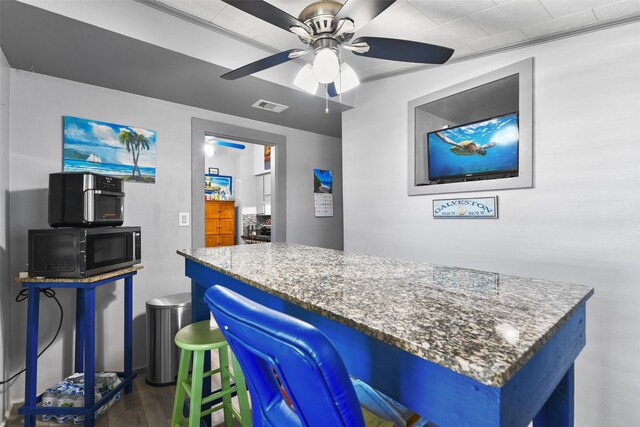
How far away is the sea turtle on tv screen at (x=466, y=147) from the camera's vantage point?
238 cm

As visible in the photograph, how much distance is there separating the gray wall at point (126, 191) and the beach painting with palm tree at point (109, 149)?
2.1 inches

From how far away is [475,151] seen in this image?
2434mm

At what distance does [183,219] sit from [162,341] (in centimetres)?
104

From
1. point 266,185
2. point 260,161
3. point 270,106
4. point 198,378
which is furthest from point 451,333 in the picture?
point 260,161

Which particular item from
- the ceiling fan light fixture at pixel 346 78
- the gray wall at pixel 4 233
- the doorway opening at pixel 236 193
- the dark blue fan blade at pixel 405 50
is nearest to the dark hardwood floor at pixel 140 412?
the gray wall at pixel 4 233

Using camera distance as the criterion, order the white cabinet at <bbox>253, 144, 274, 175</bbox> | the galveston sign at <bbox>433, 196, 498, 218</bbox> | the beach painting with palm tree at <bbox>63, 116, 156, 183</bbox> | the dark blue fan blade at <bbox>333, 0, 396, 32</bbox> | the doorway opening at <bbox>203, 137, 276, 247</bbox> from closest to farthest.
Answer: the dark blue fan blade at <bbox>333, 0, 396, 32</bbox> < the galveston sign at <bbox>433, 196, 498, 218</bbox> < the beach painting with palm tree at <bbox>63, 116, 156, 183</bbox> < the white cabinet at <bbox>253, 144, 274, 175</bbox> < the doorway opening at <bbox>203, 137, 276, 247</bbox>

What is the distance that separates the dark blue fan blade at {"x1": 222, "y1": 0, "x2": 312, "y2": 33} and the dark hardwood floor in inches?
86.7

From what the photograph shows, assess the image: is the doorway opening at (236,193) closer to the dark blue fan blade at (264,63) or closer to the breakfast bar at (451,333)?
the dark blue fan blade at (264,63)

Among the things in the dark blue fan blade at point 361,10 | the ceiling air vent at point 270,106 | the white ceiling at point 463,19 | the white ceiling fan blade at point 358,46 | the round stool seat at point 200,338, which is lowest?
the round stool seat at point 200,338

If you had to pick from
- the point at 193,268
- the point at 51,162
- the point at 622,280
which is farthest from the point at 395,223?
the point at 51,162

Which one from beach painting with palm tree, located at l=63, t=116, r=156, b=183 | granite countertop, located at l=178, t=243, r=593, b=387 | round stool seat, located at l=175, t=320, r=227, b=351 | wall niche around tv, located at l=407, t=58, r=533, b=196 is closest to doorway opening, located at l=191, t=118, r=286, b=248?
beach painting with palm tree, located at l=63, t=116, r=156, b=183

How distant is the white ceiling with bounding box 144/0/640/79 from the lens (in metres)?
1.71

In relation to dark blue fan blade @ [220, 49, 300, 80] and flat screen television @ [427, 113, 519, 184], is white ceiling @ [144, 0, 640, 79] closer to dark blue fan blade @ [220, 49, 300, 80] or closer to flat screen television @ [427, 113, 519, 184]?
dark blue fan blade @ [220, 49, 300, 80]

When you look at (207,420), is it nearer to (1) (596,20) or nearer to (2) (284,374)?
(2) (284,374)
